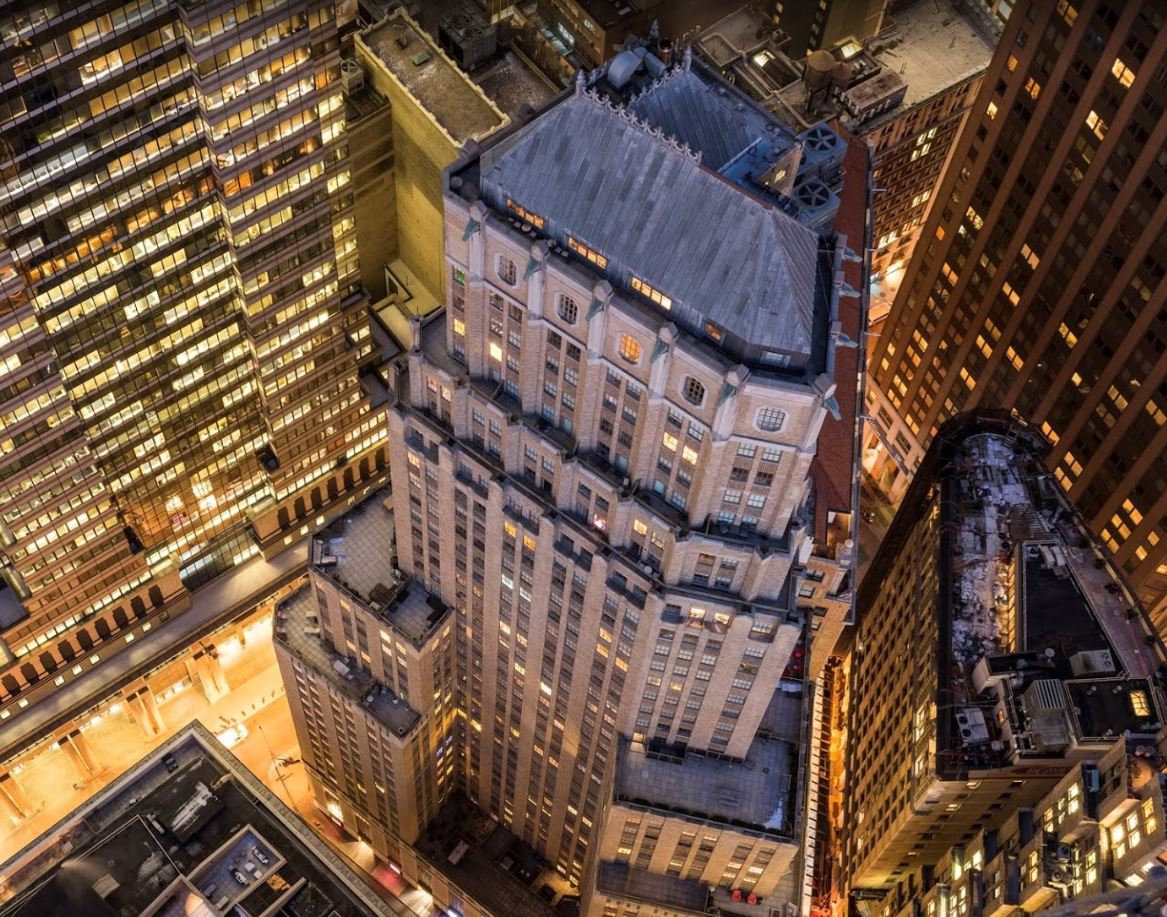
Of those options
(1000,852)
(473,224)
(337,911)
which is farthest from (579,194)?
(1000,852)

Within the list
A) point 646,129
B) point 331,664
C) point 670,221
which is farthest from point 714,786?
point 646,129

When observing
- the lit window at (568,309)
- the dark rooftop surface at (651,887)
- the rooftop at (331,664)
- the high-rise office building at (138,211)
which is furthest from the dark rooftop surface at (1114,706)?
the high-rise office building at (138,211)

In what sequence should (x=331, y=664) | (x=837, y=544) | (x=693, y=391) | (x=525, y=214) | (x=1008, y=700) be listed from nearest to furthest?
1. (x=693, y=391)
2. (x=525, y=214)
3. (x=1008, y=700)
4. (x=837, y=544)
5. (x=331, y=664)

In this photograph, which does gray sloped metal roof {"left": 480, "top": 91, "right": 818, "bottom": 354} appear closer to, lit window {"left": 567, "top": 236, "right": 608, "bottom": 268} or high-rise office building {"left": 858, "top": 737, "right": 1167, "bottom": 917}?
lit window {"left": 567, "top": 236, "right": 608, "bottom": 268}

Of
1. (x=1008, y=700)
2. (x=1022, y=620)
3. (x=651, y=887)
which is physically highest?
(x=1022, y=620)

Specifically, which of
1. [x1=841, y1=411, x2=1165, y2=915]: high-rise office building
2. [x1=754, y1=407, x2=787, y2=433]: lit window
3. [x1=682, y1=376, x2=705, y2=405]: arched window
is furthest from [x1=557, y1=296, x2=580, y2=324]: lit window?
[x1=841, y1=411, x2=1165, y2=915]: high-rise office building

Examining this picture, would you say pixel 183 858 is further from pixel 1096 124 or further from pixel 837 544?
pixel 1096 124
